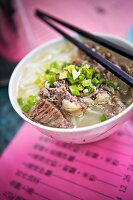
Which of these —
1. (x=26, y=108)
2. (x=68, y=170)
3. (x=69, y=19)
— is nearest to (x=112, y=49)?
(x=26, y=108)

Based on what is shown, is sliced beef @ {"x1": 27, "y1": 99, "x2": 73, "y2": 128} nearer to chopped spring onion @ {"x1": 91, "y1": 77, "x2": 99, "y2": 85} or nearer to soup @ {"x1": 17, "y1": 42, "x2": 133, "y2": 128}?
soup @ {"x1": 17, "y1": 42, "x2": 133, "y2": 128}

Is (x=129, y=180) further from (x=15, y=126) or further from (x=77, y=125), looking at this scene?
(x=15, y=126)

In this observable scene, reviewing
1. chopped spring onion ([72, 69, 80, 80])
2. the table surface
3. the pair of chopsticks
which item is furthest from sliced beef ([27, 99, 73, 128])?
the table surface

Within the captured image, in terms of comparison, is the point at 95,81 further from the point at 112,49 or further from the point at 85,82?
the point at 112,49

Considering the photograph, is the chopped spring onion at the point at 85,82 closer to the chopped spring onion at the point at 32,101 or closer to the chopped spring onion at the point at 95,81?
the chopped spring onion at the point at 95,81

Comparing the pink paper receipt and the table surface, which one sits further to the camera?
the table surface

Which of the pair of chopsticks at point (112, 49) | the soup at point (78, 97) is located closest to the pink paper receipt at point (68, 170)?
the soup at point (78, 97)

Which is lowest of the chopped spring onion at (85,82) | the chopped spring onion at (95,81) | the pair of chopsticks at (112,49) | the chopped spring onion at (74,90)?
the chopped spring onion at (74,90)
